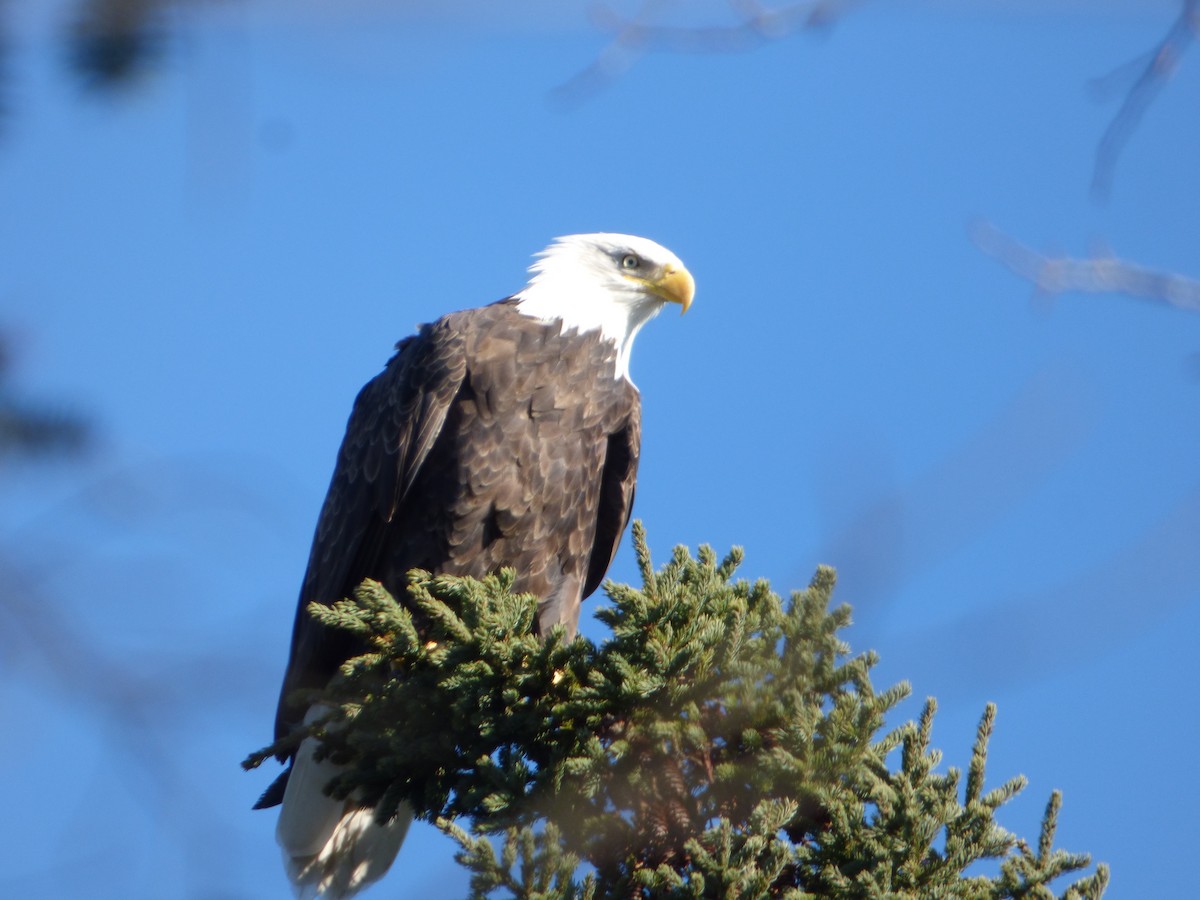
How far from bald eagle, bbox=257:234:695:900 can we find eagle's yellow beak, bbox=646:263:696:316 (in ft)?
1.92

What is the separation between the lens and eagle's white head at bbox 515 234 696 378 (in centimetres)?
553

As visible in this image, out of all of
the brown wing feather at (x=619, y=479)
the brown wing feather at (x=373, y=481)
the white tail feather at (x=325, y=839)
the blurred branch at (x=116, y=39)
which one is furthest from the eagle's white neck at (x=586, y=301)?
the blurred branch at (x=116, y=39)

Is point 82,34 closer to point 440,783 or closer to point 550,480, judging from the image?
point 440,783

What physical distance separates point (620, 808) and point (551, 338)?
101 inches

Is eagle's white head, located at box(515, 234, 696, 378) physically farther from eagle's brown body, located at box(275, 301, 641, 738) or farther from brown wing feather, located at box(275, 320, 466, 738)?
brown wing feather, located at box(275, 320, 466, 738)

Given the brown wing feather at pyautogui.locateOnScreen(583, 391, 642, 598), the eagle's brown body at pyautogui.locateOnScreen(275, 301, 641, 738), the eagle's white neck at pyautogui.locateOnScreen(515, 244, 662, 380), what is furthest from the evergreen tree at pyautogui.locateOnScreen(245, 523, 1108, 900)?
the eagle's white neck at pyautogui.locateOnScreen(515, 244, 662, 380)

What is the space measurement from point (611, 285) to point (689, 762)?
3.07 m

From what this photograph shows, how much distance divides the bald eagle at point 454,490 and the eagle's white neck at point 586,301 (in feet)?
0.41

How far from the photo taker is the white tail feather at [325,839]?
16.3ft

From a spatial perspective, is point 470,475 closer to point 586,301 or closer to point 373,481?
point 373,481

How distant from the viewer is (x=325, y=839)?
16.4 ft

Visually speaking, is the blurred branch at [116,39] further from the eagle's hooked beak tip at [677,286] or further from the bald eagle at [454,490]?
the eagle's hooked beak tip at [677,286]

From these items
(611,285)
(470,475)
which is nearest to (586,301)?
(611,285)

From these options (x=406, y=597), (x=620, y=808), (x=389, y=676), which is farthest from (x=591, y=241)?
(x=620, y=808)
